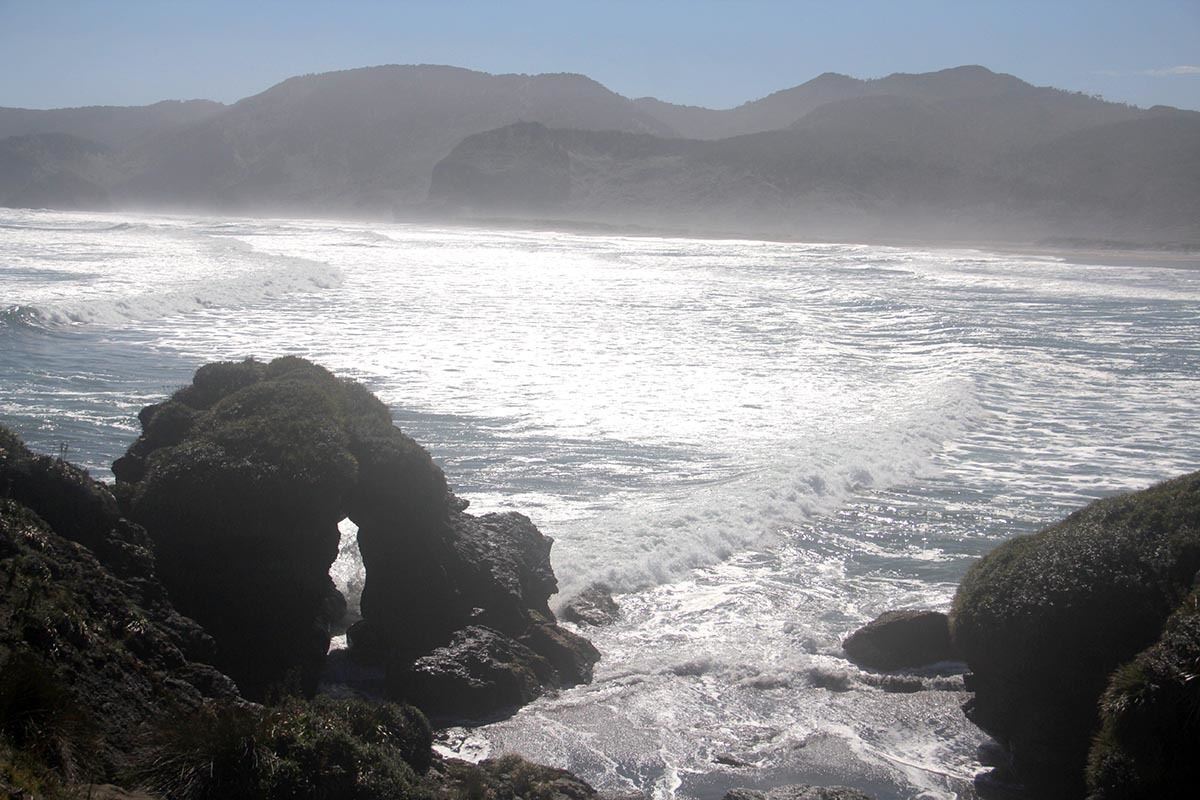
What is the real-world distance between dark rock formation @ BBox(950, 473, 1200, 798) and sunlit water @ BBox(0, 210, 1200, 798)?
0.45 m

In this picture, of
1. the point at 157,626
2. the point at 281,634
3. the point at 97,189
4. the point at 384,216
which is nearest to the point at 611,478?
the point at 281,634

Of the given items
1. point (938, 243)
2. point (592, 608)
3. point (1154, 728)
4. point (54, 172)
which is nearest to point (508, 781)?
point (1154, 728)

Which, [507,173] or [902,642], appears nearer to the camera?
[902,642]

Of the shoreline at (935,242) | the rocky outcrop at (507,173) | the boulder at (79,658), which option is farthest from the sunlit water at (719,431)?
the rocky outcrop at (507,173)

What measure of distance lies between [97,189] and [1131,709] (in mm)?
133465

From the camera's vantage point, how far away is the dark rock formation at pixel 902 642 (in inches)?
306

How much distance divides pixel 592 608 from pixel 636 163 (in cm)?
9918

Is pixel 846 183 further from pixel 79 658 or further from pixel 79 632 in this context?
pixel 79 658

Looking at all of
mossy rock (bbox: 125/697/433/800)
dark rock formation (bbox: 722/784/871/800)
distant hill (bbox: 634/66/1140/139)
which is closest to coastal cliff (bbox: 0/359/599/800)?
mossy rock (bbox: 125/697/433/800)

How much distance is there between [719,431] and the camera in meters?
14.7

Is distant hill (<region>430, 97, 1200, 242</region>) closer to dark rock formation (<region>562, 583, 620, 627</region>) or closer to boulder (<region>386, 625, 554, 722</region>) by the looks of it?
dark rock formation (<region>562, 583, 620, 627</region>)

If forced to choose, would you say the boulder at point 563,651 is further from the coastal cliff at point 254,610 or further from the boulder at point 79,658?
the boulder at point 79,658

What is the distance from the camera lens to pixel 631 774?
6297 mm

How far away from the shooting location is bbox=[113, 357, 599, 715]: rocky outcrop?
698 centimetres
